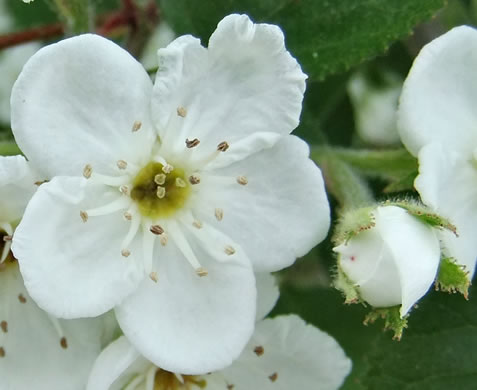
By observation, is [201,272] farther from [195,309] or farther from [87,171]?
[87,171]

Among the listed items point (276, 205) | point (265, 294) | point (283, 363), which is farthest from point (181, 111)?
point (283, 363)

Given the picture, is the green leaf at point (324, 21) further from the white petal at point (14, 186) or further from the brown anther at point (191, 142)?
the white petal at point (14, 186)

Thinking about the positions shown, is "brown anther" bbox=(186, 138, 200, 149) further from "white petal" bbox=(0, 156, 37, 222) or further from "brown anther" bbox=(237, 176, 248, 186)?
"white petal" bbox=(0, 156, 37, 222)

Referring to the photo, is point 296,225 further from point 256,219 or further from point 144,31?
point 144,31

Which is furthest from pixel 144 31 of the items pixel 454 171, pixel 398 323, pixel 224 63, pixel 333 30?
pixel 398 323

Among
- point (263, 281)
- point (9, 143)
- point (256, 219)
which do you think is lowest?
point (263, 281)

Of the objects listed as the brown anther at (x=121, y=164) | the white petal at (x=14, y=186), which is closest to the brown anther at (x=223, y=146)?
the brown anther at (x=121, y=164)
